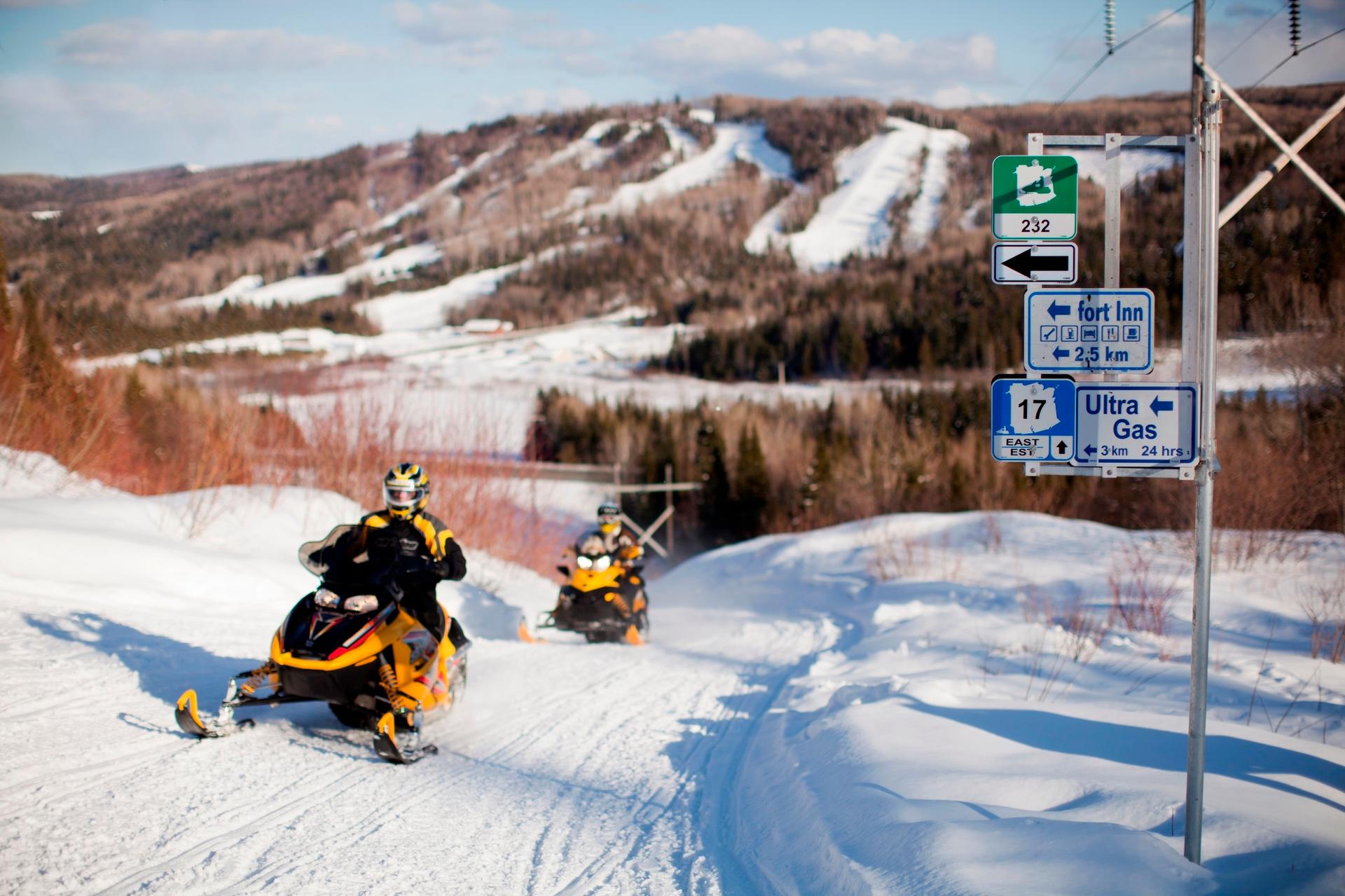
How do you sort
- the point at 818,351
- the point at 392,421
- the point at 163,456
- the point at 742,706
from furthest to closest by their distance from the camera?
the point at 818,351 → the point at 392,421 → the point at 163,456 → the point at 742,706

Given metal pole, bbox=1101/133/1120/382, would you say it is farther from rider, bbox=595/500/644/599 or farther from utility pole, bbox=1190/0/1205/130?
rider, bbox=595/500/644/599

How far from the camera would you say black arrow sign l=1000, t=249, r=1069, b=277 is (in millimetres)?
4059

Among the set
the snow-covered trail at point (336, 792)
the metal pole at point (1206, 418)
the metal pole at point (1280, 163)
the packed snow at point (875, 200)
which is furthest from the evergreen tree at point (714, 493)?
the packed snow at point (875, 200)

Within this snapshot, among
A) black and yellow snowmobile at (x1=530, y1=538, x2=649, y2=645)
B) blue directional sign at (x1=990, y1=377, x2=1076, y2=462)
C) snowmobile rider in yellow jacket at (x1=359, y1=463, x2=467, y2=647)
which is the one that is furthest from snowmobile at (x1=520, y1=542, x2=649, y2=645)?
blue directional sign at (x1=990, y1=377, x2=1076, y2=462)

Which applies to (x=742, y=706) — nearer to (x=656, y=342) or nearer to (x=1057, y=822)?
(x=1057, y=822)

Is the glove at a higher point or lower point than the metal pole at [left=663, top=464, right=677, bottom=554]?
higher

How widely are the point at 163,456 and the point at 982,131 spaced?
6148 inches

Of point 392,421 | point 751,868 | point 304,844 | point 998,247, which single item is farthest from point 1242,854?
point 392,421

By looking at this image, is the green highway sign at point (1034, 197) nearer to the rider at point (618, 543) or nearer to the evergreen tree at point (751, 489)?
the rider at point (618, 543)

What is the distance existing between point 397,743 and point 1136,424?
175 inches

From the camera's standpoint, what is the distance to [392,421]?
58.1 feet

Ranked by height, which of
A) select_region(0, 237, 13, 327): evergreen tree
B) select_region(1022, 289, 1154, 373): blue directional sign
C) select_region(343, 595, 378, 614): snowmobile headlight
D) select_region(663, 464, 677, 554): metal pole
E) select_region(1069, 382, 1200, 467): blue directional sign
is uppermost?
select_region(0, 237, 13, 327): evergreen tree

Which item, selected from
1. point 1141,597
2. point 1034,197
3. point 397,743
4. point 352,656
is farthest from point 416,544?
point 1141,597

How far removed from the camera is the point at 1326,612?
1014 cm
